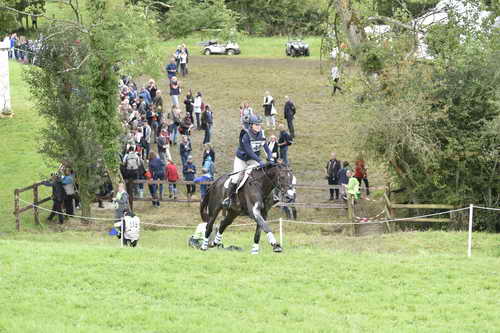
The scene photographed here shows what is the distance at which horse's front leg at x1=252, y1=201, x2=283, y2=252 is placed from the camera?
1930 centimetres

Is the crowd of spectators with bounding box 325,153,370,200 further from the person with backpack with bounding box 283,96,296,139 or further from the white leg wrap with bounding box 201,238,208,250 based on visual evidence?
the white leg wrap with bounding box 201,238,208,250

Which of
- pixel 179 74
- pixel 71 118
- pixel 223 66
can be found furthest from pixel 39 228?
pixel 223 66

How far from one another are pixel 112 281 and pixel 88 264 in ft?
4.95

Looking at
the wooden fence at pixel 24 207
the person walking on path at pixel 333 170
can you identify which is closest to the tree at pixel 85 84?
the wooden fence at pixel 24 207

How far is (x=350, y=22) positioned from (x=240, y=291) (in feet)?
55.3

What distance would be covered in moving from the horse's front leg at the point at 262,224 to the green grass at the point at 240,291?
40 centimetres

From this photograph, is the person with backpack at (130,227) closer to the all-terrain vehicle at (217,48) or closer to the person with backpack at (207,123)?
the person with backpack at (207,123)

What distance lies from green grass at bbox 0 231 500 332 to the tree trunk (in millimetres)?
12088

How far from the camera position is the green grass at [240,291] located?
14242mm

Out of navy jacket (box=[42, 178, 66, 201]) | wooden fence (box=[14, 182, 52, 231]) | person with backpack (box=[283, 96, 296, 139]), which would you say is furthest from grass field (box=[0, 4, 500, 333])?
person with backpack (box=[283, 96, 296, 139])

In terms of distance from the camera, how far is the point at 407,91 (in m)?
27.4

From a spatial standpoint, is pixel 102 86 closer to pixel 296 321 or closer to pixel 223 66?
pixel 296 321

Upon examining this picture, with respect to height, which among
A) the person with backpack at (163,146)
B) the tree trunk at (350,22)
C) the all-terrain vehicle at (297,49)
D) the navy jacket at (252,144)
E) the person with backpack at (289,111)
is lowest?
the person with backpack at (163,146)

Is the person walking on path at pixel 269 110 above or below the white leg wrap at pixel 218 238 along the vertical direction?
above
